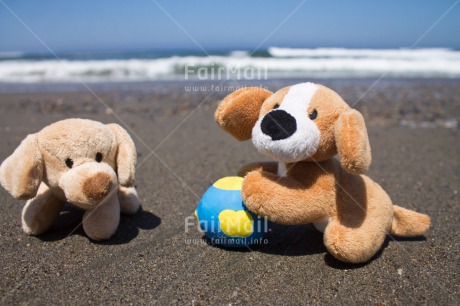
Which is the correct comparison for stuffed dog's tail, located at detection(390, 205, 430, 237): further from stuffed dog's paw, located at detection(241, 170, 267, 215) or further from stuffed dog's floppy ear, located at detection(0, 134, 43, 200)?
stuffed dog's floppy ear, located at detection(0, 134, 43, 200)

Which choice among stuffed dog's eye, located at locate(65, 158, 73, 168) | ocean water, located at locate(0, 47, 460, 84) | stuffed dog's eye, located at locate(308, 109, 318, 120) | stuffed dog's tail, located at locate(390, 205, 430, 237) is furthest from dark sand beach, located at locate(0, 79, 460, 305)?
ocean water, located at locate(0, 47, 460, 84)

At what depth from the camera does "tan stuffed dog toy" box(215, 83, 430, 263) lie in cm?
245

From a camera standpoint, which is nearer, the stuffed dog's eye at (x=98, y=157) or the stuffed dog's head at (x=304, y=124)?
the stuffed dog's head at (x=304, y=124)

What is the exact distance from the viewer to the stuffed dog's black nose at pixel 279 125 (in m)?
2.45

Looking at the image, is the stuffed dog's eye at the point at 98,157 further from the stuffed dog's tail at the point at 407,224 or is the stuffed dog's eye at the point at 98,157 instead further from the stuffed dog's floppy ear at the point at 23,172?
the stuffed dog's tail at the point at 407,224

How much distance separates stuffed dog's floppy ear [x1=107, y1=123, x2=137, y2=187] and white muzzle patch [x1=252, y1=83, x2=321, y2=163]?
0.97 meters

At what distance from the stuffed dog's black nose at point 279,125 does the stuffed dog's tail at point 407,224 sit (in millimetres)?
1218

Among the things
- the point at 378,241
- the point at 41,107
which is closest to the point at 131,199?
the point at 378,241

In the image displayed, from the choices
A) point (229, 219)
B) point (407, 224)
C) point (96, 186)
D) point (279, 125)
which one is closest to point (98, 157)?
point (96, 186)

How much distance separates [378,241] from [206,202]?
3.96 feet

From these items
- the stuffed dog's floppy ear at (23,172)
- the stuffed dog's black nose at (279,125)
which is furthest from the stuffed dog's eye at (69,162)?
the stuffed dog's black nose at (279,125)

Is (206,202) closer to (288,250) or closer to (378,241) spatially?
(288,250)

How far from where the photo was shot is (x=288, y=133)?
244 centimetres

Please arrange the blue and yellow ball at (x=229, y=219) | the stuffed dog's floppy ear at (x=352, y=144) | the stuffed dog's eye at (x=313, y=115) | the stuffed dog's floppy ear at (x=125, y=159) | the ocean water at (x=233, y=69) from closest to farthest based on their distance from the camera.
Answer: the stuffed dog's floppy ear at (x=352, y=144) → the stuffed dog's eye at (x=313, y=115) → the blue and yellow ball at (x=229, y=219) → the stuffed dog's floppy ear at (x=125, y=159) → the ocean water at (x=233, y=69)
